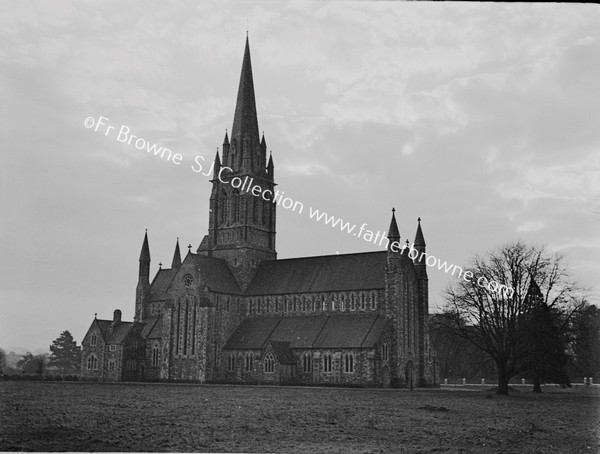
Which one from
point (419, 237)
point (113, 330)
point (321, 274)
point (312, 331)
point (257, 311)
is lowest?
point (312, 331)

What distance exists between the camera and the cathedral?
67500mm

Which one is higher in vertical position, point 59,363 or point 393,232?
point 393,232

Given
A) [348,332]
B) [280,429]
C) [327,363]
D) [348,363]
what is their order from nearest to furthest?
1. [280,429]
2. [348,363]
3. [327,363]
4. [348,332]

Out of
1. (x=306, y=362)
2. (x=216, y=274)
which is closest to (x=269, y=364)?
(x=306, y=362)

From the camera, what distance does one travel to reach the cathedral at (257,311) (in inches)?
2657

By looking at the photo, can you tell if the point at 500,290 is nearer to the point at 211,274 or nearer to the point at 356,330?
the point at 356,330

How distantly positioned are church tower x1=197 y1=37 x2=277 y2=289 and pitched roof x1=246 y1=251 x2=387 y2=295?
2.58 m

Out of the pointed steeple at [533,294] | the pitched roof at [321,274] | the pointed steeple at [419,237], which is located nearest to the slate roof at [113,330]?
the pitched roof at [321,274]

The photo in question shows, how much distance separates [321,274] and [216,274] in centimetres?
1256

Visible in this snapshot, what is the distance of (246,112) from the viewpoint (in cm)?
8569

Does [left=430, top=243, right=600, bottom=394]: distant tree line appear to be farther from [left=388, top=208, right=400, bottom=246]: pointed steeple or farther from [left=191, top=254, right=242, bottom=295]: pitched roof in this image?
[left=191, top=254, right=242, bottom=295]: pitched roof

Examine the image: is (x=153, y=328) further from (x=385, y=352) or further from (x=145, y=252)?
(x=385, y=352)

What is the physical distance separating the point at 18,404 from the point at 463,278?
34729 mm

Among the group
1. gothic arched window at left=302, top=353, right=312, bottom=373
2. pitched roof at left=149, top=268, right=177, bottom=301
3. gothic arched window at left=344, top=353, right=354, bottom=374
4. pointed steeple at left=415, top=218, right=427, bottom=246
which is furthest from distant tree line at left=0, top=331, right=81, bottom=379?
pointed steeple at left=415, top=218, right=427, bottom=246
